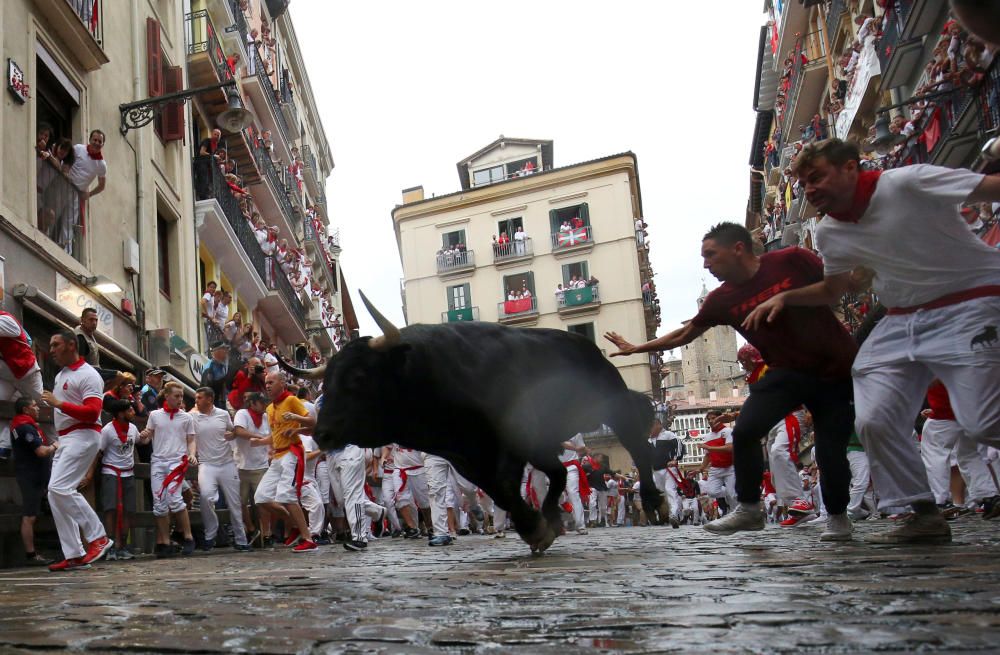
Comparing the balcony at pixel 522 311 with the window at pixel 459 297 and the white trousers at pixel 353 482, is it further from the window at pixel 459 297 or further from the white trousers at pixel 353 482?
the white trousers at pixel 353 482

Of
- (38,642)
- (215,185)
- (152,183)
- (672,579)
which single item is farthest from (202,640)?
(215,185)

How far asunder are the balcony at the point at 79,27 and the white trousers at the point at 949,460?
39.0 ft

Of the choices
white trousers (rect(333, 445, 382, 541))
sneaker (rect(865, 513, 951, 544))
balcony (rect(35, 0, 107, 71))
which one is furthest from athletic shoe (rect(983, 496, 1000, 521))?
balcony (rect(35, 0, 107, 71))

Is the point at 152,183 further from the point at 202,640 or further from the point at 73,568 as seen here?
the point at 202,640

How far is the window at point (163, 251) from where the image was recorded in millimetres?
19172

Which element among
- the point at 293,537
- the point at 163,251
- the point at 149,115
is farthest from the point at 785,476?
the point at 163,251

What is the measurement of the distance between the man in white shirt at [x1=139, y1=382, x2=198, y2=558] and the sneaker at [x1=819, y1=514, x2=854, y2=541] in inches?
298

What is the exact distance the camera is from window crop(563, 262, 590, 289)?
5197 cm

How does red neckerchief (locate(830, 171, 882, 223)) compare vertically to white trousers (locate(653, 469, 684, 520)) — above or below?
Answer: above

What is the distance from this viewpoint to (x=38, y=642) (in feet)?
9.07

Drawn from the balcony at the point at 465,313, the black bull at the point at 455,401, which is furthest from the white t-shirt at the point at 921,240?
the balcony at the point at 465,313

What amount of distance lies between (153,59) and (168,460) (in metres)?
10.0

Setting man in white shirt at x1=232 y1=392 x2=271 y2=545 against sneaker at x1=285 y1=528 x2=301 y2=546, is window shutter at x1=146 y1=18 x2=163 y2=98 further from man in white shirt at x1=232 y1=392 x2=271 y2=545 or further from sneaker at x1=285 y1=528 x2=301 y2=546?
sneaker at x1=285 y1=528 x2=301 y2=546

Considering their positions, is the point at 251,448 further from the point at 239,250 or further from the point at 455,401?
the point at 239,250
